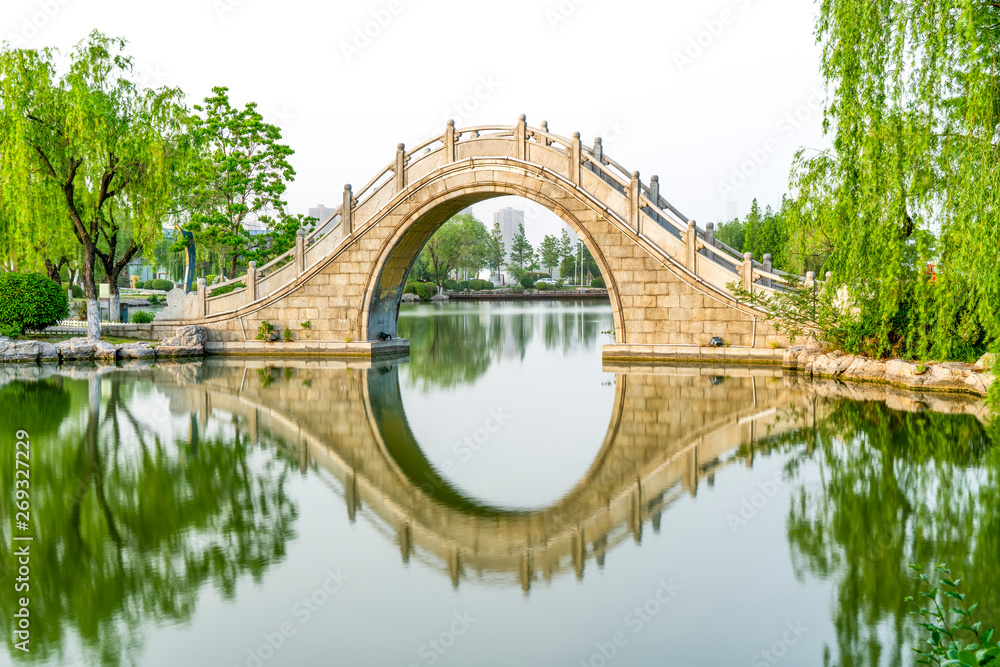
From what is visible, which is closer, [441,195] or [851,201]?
[851,201]

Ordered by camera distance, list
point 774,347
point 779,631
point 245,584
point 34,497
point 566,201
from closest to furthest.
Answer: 1. point 779,631
2. point 245,584
3. point 34,497
4. point 774,347
5. point 566,201

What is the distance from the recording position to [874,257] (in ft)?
39.2

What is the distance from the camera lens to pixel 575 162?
54.3ft

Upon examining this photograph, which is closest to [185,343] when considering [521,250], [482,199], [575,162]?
[482,199]

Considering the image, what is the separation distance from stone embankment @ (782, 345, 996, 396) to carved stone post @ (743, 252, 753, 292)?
1.41 metres

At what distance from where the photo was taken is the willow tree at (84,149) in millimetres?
17531

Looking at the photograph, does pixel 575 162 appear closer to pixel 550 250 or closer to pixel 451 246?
pixel 451 246

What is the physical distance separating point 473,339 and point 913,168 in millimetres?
14835

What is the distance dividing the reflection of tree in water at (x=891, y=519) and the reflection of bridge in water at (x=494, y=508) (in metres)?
1.00

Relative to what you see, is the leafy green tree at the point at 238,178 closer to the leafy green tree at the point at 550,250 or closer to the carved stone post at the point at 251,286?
the carved stone post at the point at 251,286

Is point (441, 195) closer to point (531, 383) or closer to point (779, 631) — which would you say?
point (531, 383)

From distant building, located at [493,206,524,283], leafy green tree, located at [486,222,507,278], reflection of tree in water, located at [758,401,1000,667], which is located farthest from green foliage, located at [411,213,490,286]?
distant building, located at [493,206,524,283]

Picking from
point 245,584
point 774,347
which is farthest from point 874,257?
point 245,584

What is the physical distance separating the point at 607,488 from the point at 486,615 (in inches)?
105
